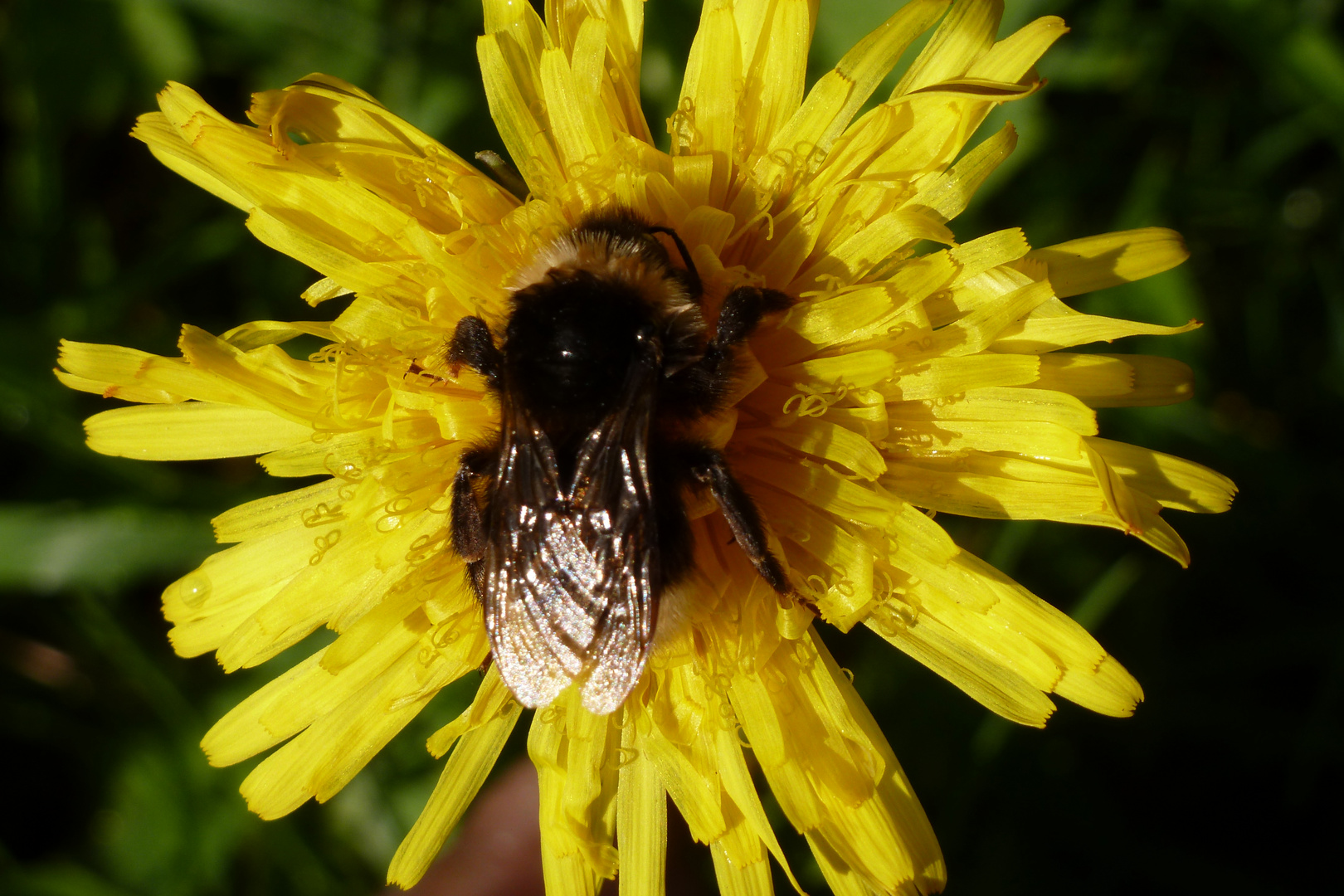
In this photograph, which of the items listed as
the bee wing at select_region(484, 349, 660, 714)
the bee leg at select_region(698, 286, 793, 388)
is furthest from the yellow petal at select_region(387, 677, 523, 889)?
the bee leg at select_region(698, 286, 793, 388)

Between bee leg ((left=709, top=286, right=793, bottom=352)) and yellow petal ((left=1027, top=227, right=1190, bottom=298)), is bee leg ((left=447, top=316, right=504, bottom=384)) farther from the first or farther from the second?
yellow petal ((left=1027, top=227, right=1190, bottom=298))

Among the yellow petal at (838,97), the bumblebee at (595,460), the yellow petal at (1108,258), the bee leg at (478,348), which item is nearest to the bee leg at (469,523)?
the bumblebee at (595,460)

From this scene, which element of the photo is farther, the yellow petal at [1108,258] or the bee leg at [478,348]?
the yellow petal at [1108,258]

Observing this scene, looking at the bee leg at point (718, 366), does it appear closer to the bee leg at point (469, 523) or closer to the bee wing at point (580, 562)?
the bee wing at point (580, 562)

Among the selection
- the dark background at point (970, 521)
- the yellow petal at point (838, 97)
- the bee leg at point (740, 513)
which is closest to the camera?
the bee leg at point (740, 513)

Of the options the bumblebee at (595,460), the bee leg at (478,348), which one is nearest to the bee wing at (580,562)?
the bumblebee at (595,460)

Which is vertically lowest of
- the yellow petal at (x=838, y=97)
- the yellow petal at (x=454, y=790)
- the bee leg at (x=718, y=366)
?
the yellow petal at (x=454, y=790)

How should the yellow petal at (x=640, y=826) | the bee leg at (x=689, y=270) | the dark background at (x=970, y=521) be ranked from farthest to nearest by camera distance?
the dark background at (x=970, y=521) → the yellow petal at (x=640, y=826) → the bee leg at (x=689, y=270)

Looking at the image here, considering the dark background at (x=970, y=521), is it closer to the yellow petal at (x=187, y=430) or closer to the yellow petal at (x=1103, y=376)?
the yellow petal at (x=187, y=430)

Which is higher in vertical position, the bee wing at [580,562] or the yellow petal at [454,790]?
the bee wing at [580,562]
